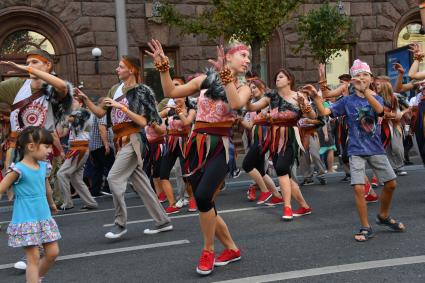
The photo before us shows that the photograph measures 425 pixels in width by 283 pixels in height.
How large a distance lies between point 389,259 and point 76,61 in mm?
12517

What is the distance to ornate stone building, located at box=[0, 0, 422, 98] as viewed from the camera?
15.5 meters

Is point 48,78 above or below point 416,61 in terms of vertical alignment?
below

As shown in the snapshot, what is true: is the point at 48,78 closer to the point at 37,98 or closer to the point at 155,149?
the point at 37,98

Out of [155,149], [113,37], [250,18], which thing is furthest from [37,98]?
[113,37]

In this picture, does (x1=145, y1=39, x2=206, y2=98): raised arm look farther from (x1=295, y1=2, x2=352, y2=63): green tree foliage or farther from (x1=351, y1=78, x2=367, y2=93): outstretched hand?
(x1=295, y1=2, x2=352, y2=63): green tree foliage

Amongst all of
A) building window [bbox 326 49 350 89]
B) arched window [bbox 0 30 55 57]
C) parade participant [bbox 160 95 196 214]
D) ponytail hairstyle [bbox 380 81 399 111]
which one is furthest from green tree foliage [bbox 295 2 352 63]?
parade participant [bbox 160 95 196 214]

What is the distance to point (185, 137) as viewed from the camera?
8477mm

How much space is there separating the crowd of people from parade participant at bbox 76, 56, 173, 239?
0.01 m

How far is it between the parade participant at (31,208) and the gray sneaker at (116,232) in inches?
74.7

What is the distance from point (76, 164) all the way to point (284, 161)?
11.5 ft

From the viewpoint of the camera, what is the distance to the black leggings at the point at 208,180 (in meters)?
4.68

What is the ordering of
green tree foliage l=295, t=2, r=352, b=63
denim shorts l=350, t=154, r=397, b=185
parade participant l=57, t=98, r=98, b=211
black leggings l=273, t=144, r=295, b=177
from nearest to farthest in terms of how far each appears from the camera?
1. denim shorts l=350, t=154, r=397, b=185
2. black leggings l=273, t=144, r=295, b=177
3. parade participant l=57, t=98, r=98, b=211
4. green tree foliage l=295, t=2, r=352, b=63

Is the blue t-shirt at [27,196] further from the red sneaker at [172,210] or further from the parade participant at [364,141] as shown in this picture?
the red sneaker at [172,210]

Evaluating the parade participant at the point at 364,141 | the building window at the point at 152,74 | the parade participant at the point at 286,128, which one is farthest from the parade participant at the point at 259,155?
the building window at the point at 152,74
